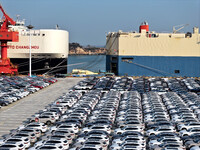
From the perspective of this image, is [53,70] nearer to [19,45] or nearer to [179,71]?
[19,45]

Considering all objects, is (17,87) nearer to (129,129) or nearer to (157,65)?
(129,129)

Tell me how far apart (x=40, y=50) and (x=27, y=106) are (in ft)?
110

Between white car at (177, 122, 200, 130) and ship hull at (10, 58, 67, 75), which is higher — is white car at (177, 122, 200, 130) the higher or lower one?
the lower one

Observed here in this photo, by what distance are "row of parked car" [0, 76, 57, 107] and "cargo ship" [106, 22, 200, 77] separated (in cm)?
1513

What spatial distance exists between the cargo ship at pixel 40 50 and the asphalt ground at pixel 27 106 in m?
22.3

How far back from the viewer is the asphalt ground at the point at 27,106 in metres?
20.7

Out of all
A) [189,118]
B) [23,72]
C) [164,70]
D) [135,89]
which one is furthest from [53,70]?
[189,118]

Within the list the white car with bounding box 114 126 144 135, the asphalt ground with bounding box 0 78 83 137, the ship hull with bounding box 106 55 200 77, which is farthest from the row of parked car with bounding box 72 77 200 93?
the white car with bounding box 114 126 144 135

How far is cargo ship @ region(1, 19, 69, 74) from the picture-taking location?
57000 millimetres

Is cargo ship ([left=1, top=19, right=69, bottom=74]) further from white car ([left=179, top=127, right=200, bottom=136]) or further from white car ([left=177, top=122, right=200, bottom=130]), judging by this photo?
white car ([left=179, top=127, right=200, bottom=136])

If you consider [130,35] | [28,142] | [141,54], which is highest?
[130,35]

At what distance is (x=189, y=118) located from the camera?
64.3ft

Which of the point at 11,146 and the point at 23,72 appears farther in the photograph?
the point at 23,72

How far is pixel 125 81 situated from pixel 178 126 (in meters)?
19.3
